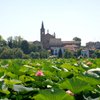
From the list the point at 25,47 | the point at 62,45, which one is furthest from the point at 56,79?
the point at 62,45

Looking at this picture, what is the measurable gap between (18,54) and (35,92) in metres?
87.9

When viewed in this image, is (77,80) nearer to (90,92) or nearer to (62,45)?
(90,92)

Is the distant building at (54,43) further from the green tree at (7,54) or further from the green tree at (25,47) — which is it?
the green tree at (7,54)

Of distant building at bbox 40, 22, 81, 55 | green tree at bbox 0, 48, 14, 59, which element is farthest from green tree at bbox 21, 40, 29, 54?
green tree at bbox 0, 48, 14, 59

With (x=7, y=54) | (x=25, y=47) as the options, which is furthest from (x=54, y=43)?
(x=7, y=54)

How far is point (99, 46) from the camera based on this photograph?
5079 inches

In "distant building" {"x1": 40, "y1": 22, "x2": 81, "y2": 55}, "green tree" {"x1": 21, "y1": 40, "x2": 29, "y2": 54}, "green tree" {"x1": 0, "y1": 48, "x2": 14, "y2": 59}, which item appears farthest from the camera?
"distant building" {"x1": 40, "y1": 22, "x2": 81, "y2": 55}

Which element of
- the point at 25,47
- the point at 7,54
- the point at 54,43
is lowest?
the point at 7,54

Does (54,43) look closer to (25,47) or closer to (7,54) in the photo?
(25,47)

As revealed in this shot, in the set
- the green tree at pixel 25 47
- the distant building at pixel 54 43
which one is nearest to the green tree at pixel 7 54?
the green tree at pixel 25 47

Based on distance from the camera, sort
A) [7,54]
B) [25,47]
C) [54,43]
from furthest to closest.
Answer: [54,43]
[25,47]
[7,54]

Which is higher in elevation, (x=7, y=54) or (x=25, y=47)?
(x=25, y=47)

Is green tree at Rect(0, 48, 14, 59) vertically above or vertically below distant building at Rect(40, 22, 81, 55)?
below

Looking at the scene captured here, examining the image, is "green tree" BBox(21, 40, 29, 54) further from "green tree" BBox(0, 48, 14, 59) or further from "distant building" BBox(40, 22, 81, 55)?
"green tree" BBox(0, 48, 14, 59)
